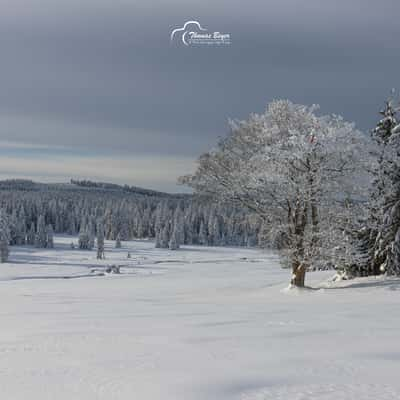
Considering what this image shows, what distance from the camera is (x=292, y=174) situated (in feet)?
78.4

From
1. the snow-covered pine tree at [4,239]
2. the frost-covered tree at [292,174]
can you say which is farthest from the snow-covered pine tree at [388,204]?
the snow-covered pine tree at [4,239]

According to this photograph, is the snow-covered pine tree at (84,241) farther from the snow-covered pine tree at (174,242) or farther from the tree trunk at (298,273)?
the tree trunk at (298,273)

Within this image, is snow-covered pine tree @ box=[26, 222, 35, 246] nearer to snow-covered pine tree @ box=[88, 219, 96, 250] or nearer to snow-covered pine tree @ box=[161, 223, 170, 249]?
snow-covered pine tree @ box=[88, 219, 96, 250]

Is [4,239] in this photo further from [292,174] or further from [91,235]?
[292,174]

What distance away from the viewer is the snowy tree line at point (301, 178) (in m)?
23.4

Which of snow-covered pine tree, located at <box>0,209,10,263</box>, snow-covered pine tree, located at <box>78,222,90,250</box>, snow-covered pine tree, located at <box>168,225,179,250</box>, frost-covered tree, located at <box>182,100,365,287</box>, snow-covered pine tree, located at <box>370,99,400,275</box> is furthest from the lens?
snow-covered pine tree, located at <box>168,225,179,250</box>

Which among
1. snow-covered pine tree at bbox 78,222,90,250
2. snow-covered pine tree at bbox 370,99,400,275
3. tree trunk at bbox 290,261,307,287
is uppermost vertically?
snow-covered pine tree at bbox 370,99,400,275

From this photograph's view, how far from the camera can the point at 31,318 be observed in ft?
61.7

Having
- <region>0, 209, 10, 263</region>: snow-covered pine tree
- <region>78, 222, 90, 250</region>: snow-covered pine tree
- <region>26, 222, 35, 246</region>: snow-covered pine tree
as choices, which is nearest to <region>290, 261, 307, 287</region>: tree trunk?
<region>0, 209, 10, 263</region>: snow-covered pine tree

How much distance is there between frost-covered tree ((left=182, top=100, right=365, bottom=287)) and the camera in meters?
23.4

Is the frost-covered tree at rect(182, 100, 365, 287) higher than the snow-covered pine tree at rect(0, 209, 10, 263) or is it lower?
higher

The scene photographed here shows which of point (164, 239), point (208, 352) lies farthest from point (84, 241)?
point (208, 352)

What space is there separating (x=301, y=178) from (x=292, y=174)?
59 centimetres

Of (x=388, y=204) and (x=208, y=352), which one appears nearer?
(x=208, y=352)
